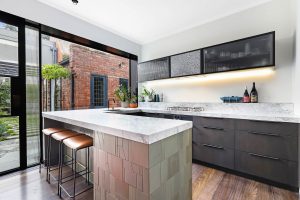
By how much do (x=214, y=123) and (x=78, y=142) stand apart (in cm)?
188

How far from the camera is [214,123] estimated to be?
2.29m

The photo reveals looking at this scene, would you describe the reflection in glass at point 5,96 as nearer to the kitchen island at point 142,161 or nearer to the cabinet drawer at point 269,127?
the kitchen island at point 142,161

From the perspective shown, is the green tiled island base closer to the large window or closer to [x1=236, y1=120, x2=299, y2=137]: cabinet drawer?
[x1=236, y1=120, x2=299, y2=137]: cabinet drawer

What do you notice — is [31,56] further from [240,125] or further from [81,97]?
[240,125]

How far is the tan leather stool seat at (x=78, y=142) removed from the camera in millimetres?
1466

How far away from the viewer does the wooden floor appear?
167 centimetres

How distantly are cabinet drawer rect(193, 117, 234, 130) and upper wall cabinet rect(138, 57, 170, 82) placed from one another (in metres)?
1.26

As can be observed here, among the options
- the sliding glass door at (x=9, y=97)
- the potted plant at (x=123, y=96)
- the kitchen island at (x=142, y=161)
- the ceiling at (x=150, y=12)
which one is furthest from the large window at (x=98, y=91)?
the kitchen island at (x=142, y=161)

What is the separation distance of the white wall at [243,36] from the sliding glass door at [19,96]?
8.68 feet

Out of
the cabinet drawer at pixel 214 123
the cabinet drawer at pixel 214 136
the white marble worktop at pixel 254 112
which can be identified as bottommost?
the cabinet drawer at pixel 214 136

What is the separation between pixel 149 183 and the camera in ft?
2.97

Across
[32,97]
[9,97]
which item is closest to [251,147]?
[32,97]

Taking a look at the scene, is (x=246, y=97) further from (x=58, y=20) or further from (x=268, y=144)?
(x=58, y=20)

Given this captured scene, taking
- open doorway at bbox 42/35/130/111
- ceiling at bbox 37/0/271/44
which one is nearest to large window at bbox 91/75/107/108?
open doorway at bbox 42/35/130/111
